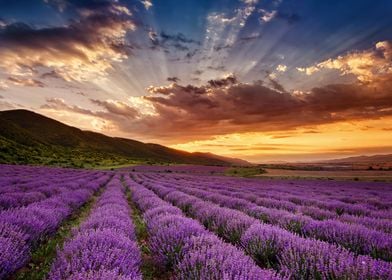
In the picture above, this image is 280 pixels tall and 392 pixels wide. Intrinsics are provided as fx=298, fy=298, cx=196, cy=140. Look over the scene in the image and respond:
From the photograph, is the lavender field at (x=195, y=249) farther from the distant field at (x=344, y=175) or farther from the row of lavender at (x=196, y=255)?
the distant field at (x=344, y=175)

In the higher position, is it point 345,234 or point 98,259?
point 98,259

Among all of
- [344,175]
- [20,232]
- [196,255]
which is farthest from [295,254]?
[344,175]

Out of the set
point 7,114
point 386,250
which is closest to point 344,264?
point 386,250

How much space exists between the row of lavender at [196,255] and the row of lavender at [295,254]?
0.40m

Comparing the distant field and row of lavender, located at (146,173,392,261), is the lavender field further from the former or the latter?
the distant field

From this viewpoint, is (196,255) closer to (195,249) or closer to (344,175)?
(195,249)

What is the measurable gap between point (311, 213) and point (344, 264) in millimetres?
5402

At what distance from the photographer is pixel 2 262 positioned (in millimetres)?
3018

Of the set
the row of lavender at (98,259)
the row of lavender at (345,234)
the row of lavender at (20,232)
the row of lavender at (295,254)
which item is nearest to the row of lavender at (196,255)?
the row of lavender at (295,254)

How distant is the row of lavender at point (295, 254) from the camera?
278cm

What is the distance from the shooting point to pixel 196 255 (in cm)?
299

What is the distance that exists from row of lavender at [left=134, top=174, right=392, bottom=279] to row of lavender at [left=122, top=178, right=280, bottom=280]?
40 cm

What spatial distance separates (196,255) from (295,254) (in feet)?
3.78

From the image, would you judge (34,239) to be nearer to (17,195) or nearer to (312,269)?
(312,269)
